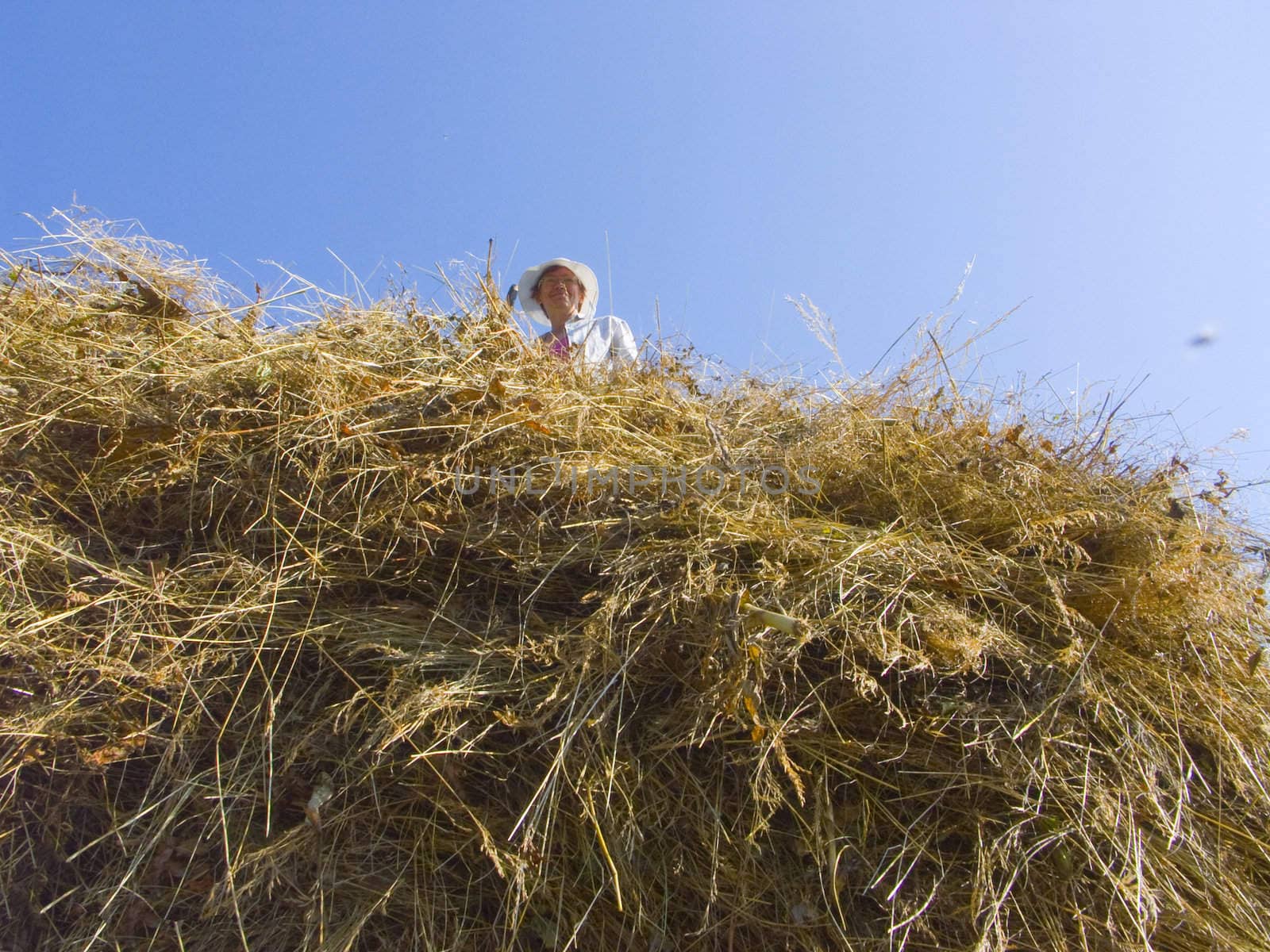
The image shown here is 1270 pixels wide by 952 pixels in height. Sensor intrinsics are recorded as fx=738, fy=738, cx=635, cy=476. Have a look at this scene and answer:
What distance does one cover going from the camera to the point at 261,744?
1406 mm

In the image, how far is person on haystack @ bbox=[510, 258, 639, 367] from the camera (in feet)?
8.99

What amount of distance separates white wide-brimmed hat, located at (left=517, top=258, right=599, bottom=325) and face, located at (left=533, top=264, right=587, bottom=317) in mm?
29

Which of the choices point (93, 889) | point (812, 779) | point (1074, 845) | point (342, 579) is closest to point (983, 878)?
point (1074, 845)

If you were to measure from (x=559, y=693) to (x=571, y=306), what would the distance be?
5.89 ft

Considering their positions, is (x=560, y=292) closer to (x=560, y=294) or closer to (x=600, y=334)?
(x=560, y=294)

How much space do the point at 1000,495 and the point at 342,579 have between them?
1457mm

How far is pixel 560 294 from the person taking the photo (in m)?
2.82

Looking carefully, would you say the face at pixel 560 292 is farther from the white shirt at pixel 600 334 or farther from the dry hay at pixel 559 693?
the dry hay at pixel 559 693

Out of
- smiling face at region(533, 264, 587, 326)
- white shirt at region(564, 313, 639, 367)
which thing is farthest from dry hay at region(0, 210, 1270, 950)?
smiling face at region(533, 264, 587, 326)

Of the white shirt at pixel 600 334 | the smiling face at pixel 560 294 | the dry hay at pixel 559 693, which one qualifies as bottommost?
the dry hay at pixel 559 693

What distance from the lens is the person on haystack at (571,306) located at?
2.74 metres

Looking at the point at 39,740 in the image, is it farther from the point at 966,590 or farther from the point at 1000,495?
the point at 1000,495

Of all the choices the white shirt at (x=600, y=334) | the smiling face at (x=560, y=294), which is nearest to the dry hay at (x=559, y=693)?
the white shirt at (x=600, y=334)

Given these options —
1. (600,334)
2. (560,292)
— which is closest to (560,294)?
(560,292)
